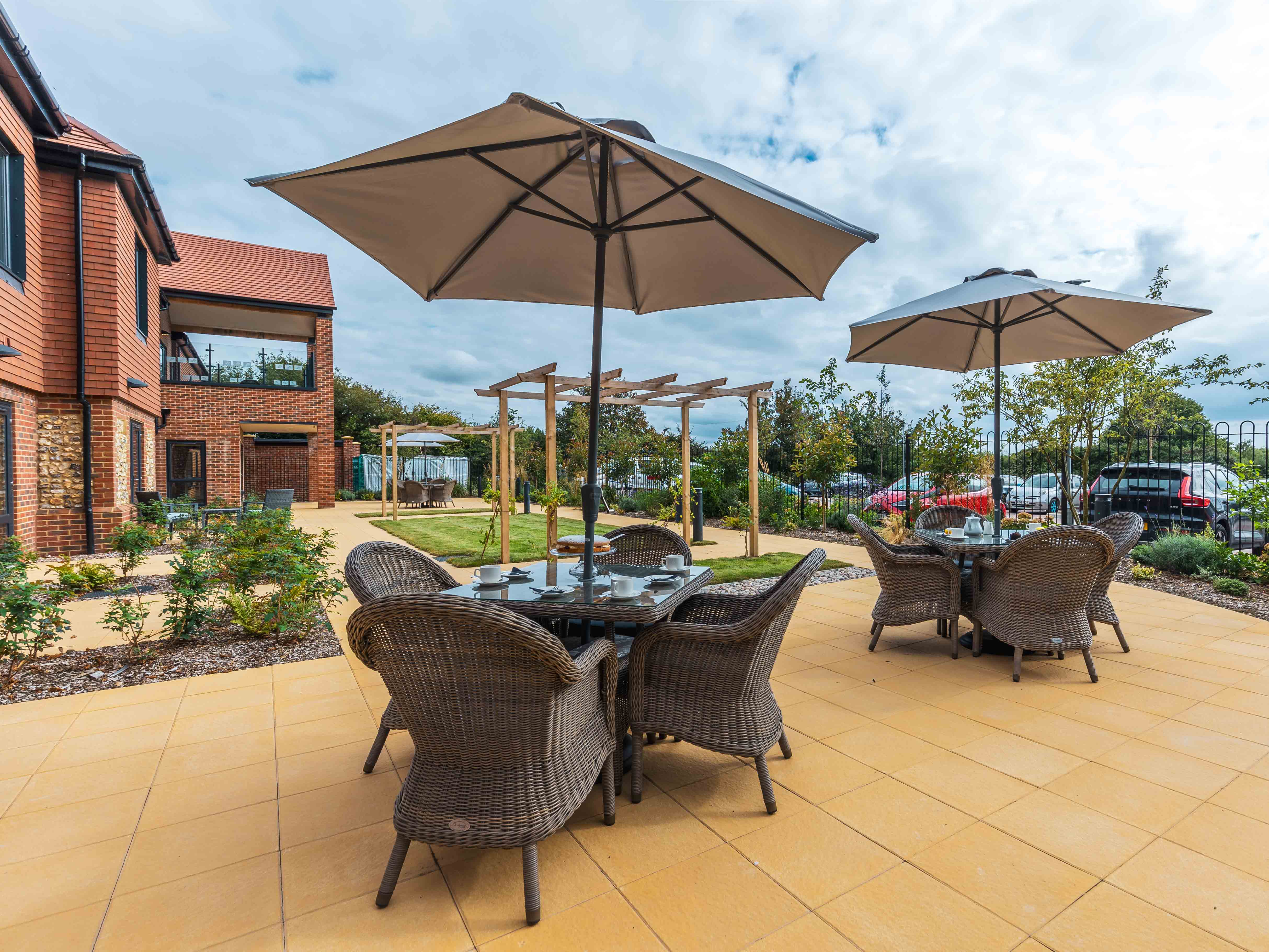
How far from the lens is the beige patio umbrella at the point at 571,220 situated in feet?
7.42

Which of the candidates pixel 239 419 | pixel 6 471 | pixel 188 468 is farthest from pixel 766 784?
pixel 188 468

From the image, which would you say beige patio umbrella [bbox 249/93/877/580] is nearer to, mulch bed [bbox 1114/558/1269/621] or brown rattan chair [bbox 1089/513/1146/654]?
brown rattan chair [bbox 1089/513/1146/654]

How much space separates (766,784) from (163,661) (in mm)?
3891

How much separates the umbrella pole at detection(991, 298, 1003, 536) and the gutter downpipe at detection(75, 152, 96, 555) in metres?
9.99

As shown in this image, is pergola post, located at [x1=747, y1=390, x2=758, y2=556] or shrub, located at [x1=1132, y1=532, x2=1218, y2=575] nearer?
shrub, located at [x1=1132, y1=532, x2=1218, y2=575]

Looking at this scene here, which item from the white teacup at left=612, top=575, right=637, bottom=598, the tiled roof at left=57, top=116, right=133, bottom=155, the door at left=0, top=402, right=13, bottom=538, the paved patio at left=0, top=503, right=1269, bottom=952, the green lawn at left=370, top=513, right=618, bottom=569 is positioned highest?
the tiled roof at left=57, top=116, right=133, bottom=155

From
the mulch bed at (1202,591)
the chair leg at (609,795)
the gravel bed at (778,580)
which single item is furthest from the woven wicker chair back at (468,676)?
the mulch bed at (1202,591)

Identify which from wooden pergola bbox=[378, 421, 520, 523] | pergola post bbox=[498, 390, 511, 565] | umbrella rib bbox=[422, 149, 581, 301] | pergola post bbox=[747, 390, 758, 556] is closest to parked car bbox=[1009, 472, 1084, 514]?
pergola post bbox=[747, 390, 758, 556]

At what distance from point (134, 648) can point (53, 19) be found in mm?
7087

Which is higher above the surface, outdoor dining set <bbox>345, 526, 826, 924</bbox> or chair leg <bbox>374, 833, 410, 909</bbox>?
outdoor dining set <bbox>345, 526, 826, 924</bbox>

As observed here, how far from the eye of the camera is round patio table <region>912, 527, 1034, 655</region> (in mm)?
3830

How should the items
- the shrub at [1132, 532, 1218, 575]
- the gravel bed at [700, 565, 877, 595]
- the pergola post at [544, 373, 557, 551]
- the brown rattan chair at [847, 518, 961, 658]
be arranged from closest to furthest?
the brown rattan chair at [847, 518, 961, 658] < the gravel bed at [700, 565, 877, 595] < the shrub at [1132, 532, 1218, 575] < the pergola post at [544, 373, 557, 551]

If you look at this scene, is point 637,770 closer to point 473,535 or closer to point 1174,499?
point 1174,499

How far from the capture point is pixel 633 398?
8398 mm
